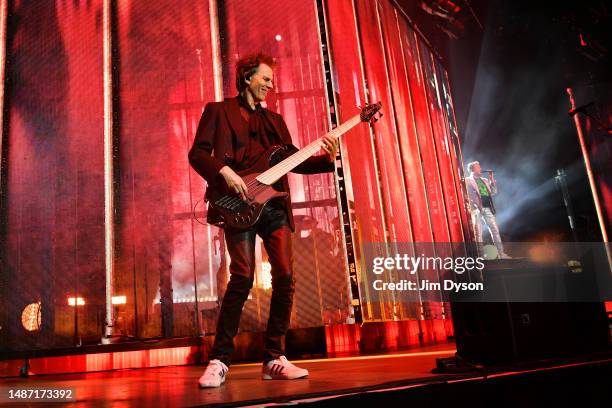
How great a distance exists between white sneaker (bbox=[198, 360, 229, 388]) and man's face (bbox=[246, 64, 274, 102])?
1302 mm

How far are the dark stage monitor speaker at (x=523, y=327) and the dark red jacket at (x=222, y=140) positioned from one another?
93 cm

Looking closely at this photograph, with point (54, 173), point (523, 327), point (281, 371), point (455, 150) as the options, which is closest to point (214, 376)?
point (281, 371)

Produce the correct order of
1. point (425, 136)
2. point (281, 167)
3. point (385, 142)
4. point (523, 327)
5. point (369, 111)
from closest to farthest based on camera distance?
point (523, 327)
point (281, 167)
point (369, 111)
point (385, 142)
point (425, 136)

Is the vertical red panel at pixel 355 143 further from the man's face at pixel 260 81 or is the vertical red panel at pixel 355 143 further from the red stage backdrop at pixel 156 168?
the man's face at pixel 260 81

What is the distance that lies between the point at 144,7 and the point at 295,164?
353 centimetres

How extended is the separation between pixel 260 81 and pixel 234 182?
0.61 meters

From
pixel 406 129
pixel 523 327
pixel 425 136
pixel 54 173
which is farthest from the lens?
→ pixel 425 136

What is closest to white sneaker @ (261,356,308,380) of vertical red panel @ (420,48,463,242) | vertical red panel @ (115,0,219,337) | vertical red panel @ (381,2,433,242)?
vertical red panel @ (115,0,219,337)

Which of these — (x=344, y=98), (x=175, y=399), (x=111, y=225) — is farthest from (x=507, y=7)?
(x=175, y=399)

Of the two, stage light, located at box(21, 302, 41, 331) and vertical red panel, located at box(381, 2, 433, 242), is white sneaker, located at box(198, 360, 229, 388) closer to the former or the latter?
stage light, located at box(21, 302, 41, 331)

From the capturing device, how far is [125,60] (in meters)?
4.71

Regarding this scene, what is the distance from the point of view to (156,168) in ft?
14.3

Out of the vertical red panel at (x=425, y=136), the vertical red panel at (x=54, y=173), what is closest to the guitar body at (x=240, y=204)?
the vertical red panel at (x=54, y=173)

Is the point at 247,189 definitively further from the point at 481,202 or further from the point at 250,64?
the point at 481,202
